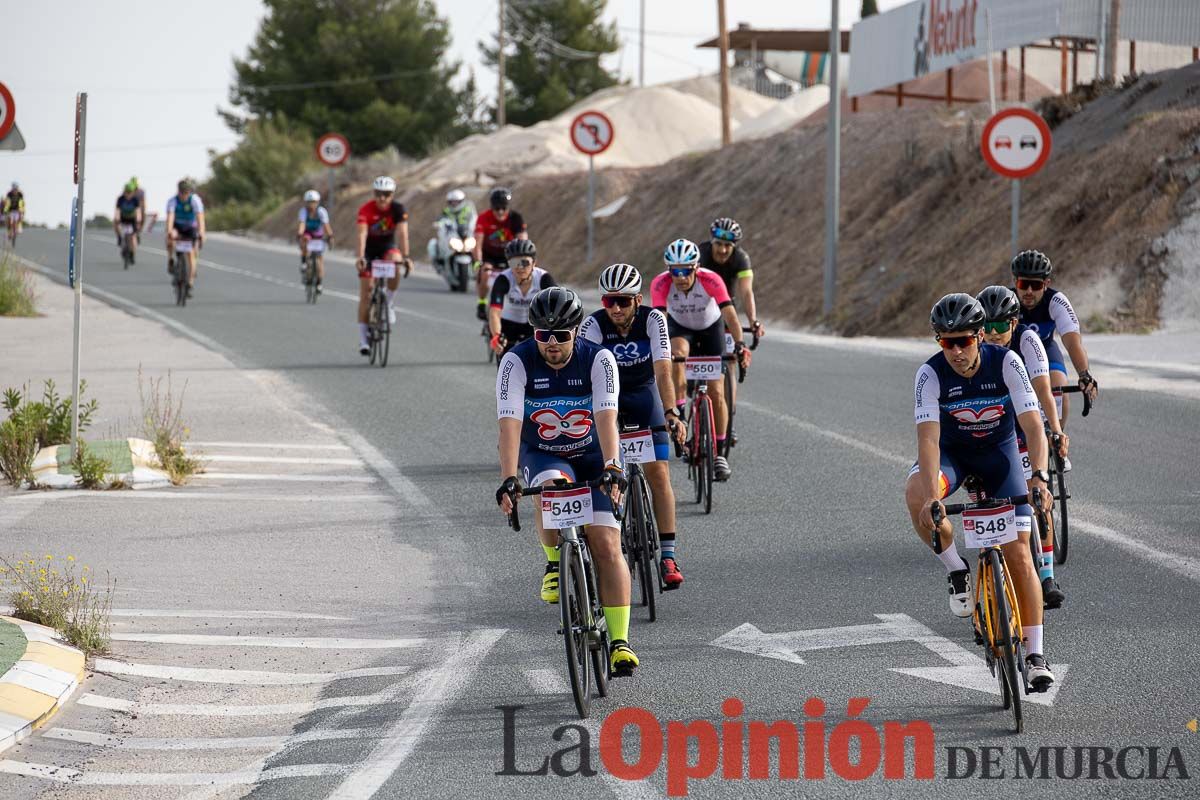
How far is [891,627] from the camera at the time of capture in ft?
28.0

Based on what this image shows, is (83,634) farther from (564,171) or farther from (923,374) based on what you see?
(564,171)

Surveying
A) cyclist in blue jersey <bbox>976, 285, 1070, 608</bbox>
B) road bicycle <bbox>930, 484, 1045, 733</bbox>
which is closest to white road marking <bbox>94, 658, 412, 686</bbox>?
road bicycle <bbox>930, 484, 1045, 733</bbox>

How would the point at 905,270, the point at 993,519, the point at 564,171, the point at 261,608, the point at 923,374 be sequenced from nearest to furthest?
the point at 993,519 < the point at 923,374 < the point at 261,608 < the point at 905,270 < the point at 564,171

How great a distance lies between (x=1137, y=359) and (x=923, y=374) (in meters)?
14.4

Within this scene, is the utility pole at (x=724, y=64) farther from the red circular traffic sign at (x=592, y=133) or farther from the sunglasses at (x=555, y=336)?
the sunglasses at (x=555, y=336)

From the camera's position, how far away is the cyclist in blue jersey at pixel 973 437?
6949mm

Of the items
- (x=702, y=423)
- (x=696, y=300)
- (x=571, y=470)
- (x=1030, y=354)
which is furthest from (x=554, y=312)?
(x=696, y=300)

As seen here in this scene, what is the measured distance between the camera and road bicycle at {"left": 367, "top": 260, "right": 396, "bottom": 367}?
64.7ft

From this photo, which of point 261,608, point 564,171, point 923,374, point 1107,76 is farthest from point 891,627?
point 564,171

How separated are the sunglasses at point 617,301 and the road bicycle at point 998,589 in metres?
2.98

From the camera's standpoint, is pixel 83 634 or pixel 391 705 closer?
pixel 391 705

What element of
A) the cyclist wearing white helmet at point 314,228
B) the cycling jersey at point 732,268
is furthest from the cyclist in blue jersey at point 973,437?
the cyclist wearing white helmet at point 314,228

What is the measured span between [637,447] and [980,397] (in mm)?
2549

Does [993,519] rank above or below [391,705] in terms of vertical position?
above
